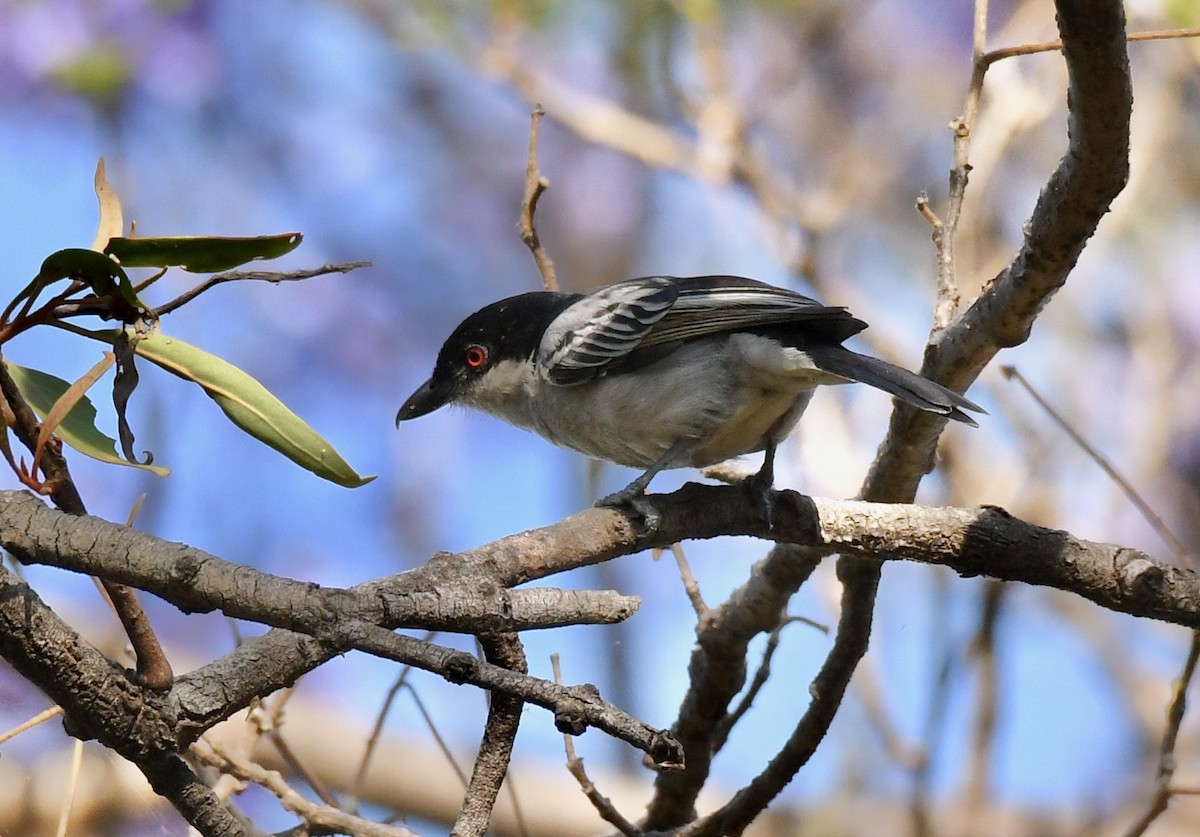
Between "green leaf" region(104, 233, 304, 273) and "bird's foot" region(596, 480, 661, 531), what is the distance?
43.3 inches

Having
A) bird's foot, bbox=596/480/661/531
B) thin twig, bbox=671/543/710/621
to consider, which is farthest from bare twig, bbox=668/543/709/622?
bird's foot, bbox=596/480/661/531

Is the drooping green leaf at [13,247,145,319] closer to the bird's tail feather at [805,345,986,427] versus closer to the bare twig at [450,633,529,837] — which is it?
the bare twig at [450,633,529,837]

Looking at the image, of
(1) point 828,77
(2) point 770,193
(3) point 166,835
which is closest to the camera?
(3) point 166,835

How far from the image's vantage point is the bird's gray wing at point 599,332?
4156 mm

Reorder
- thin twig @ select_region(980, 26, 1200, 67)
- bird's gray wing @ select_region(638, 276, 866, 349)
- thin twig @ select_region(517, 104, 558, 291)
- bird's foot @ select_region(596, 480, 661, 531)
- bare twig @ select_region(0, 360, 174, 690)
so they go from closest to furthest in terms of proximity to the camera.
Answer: bare twig @ select_region(0, 360, 174, 690), thin twig @ select_region(980, 26, 1200, 67), bird's foot @ select_region(596, 480, 661, 531), thin twig @ select_region(517, 104, 558, 291), bird's gray wing @ select_region(638, 276, 866, 349)

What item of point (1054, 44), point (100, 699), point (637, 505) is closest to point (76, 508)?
point (100, 699)

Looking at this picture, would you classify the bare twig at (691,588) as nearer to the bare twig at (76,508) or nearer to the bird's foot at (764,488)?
the bird's foot at (764,488)

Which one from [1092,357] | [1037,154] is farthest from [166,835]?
[1037,154]

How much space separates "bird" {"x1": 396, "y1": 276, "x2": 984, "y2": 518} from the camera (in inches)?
156

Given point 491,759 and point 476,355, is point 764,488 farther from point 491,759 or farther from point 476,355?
point 476,355

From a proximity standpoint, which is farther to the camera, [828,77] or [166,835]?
[828,77]

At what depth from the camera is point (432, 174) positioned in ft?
30.9

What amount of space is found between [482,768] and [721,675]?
5.46 feet

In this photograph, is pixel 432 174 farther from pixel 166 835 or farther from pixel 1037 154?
pixel 166 835
